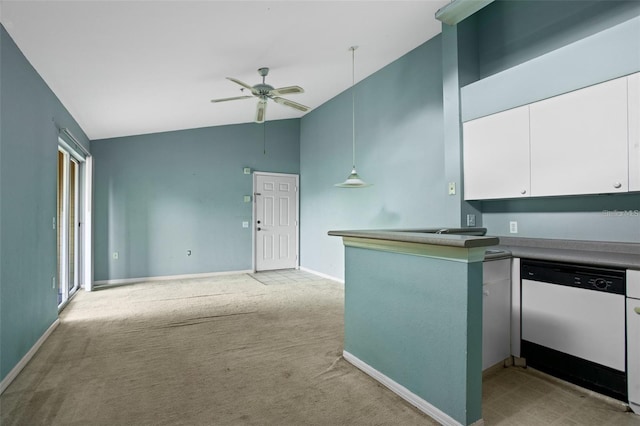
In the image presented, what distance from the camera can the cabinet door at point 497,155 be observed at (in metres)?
2.73

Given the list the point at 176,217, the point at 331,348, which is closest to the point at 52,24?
the point at 331,348

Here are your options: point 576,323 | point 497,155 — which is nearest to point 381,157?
point 497,155

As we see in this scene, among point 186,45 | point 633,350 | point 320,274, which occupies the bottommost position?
point 320,274

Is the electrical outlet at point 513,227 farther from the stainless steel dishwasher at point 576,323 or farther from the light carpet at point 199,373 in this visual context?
the light carpet at point 199,373

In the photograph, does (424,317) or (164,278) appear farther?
(164,278)

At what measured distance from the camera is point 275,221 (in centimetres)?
684

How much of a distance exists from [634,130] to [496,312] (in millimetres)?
1508

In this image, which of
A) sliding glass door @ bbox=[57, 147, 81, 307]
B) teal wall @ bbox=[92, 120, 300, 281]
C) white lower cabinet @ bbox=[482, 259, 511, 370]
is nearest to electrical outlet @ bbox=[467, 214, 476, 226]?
white lower cabinet @ bbox=[482, 259, 511, 370]

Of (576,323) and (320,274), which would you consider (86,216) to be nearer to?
(320,274)

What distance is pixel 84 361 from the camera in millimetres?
2570

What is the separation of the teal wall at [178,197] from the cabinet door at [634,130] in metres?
5.57

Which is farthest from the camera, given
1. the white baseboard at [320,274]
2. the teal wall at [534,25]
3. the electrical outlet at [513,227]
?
the white baseboard at [320,274]

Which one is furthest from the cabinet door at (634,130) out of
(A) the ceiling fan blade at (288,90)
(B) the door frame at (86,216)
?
(B) the door frame at (86,216)

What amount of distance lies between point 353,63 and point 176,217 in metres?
4.10
